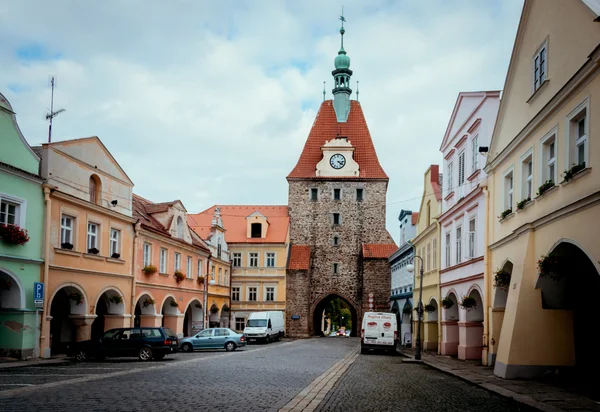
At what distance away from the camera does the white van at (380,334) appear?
3622 cm

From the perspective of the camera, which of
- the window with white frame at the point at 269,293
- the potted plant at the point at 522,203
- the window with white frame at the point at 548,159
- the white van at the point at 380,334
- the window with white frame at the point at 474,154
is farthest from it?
the window with white frame at the point at 269,293

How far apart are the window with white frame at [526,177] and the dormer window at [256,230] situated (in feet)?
153

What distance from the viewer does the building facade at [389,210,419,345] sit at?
150 ft

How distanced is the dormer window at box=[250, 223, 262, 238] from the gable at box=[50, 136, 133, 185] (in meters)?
31.4

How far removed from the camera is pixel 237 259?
6347 centimetres

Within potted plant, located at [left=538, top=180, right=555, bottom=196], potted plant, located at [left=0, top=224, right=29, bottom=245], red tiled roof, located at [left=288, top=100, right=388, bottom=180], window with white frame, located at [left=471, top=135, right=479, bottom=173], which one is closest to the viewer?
potted plant, located at [left=538, top=180, right=555, bottom=196]

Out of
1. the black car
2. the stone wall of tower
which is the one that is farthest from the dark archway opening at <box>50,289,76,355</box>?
the stone wall of tower

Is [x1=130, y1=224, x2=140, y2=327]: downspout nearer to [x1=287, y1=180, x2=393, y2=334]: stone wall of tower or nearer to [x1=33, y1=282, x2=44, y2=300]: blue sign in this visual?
[x1=33, y1=282, x2=44, y2=300]: blue sign

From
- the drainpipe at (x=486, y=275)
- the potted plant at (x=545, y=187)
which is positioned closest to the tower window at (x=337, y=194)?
the drainpipe at (x=486, y=275)

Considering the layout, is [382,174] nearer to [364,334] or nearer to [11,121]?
[364,334]

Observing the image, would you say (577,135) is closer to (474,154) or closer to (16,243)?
(474,154)

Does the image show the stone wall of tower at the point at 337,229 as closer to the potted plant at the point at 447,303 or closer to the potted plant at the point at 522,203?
the potted plant at the point at 447,303

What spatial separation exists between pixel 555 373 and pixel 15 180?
18.5 m

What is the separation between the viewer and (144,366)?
23812 mm
